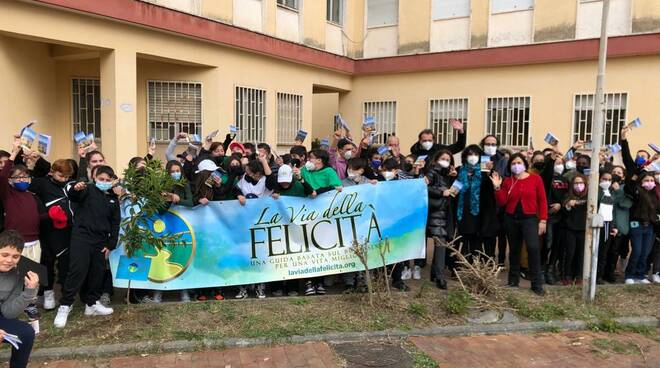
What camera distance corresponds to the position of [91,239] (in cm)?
516

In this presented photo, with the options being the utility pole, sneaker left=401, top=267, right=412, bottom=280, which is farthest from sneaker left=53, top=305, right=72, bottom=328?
the utility pole

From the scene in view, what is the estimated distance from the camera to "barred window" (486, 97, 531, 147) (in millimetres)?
13766

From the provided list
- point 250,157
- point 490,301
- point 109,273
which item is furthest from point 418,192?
point 109,273

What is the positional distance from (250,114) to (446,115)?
18.6 feet

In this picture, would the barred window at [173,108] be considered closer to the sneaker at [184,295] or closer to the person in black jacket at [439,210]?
the sneaker at [184,295]

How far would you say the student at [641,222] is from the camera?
685cm

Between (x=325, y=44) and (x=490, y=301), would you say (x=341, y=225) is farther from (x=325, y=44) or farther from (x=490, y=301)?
(x=325, y=44)

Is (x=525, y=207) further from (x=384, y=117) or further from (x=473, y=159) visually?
(x=384, y=117)

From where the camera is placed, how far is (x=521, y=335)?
5.40 meters

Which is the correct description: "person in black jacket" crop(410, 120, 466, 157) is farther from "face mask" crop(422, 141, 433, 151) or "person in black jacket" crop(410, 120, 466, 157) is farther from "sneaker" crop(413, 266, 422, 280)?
"sneaker" crop(413, 266, 422, 280)

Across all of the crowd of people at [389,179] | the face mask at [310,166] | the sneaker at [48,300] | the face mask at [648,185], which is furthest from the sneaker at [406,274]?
the sneaker at [48,300]

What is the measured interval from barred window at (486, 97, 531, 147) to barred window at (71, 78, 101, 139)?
9752 millimetres

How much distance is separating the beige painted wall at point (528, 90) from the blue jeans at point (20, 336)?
1252cm

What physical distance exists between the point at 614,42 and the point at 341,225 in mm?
9699
